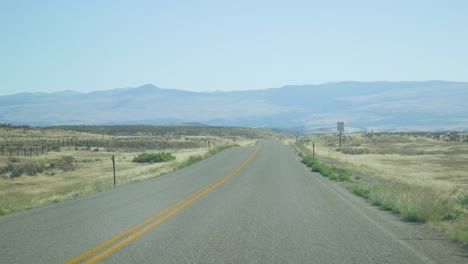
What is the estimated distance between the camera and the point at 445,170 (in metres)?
41.8

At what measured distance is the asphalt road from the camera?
839 cm

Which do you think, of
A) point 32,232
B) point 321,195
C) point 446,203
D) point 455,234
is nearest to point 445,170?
point 321,195

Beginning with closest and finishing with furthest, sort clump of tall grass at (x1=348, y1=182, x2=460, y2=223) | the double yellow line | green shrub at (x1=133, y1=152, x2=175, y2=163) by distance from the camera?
the double yellow line
clump of tall grass at (x1=348, y1=182, x2=460, y2=223)
green shrub at (x1=133, y1=152, x2=175, y2=163)

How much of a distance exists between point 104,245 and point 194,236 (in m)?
1.64

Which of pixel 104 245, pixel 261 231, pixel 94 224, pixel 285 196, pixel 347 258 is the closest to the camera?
pixel 347 258

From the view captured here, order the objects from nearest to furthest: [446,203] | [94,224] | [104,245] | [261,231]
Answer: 1. [104,245]
2. [261,231]
3. [94,224]
4. [446,203]

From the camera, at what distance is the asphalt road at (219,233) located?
27.5 ft

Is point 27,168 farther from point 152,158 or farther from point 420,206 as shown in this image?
point 420,206

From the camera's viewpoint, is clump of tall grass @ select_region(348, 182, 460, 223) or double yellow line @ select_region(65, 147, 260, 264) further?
clump of tall grass @ select_region(348, 182, 460, 223)

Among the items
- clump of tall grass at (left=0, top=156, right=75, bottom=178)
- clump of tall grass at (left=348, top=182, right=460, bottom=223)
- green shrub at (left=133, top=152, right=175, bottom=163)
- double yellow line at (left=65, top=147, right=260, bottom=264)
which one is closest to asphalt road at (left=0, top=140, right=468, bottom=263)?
double yellow line at (left=65, top=147, right=260, bottom=264)

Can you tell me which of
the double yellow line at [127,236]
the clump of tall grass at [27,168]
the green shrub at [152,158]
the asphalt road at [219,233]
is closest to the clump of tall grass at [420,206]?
the asphalt road at [219,233]

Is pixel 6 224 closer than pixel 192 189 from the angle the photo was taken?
Yes

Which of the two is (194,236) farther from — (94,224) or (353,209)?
(353,209)

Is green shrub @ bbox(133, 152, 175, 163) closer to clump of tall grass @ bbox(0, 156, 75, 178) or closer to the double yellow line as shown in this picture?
clump of tall grass @ bbox(0, 156, 75, 178)
